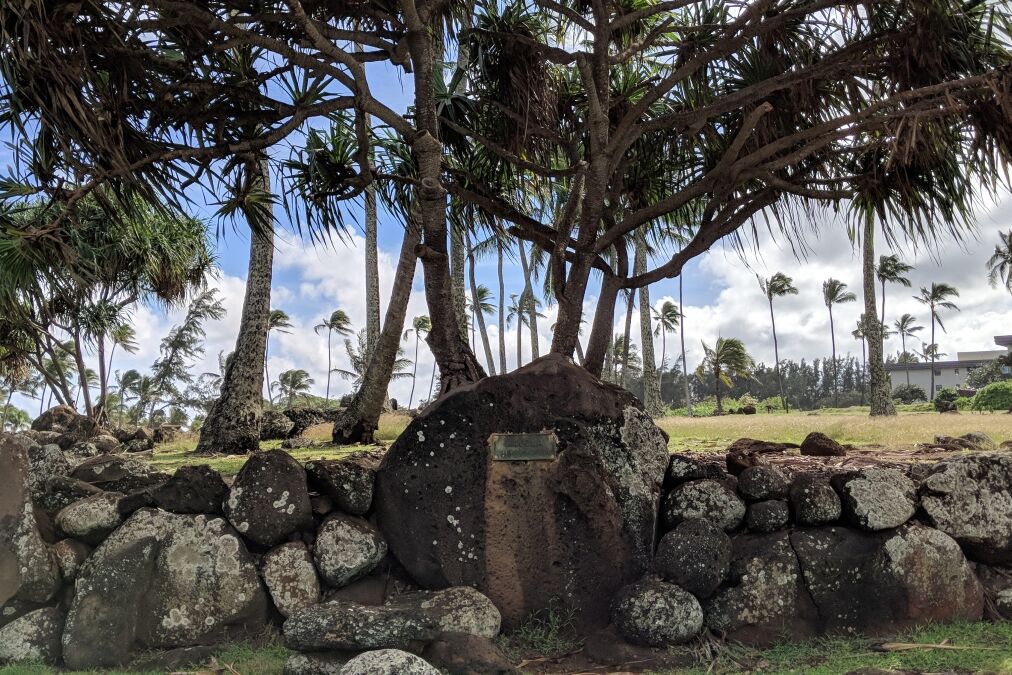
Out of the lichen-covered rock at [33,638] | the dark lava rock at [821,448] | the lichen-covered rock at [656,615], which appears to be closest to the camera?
the lichen-covered rock at [33,638]

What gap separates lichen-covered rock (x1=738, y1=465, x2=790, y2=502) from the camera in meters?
4.64

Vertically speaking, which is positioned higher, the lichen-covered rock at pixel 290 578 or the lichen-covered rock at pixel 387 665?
the lichen-covered rock at pixel 290 578

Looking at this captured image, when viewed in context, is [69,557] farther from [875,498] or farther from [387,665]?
[875,498]

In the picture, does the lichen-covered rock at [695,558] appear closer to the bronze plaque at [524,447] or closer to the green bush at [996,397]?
the bronze plaque at [524,447]

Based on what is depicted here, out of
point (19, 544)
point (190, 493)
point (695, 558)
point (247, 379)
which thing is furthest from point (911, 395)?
point (19, 544)

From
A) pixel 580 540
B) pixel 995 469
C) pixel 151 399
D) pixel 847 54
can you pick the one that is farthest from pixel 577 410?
pixel 151 399

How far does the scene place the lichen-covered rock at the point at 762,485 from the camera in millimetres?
4637

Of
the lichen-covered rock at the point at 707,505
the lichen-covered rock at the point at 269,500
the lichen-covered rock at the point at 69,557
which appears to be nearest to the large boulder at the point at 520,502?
the lichen-covered rock at the point at 707,505

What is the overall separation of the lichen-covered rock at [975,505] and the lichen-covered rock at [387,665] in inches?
131

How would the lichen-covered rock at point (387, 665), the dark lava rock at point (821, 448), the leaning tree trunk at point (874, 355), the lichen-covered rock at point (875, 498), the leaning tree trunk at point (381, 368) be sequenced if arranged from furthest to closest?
the leaning tree trunk at point (874, 355), the leaning tree trunk at point (381, 368), the dark lava rock at point (821, 448), the lichen-covered rock at point (875, 498), the lichen-covered rock at point (387, 665)

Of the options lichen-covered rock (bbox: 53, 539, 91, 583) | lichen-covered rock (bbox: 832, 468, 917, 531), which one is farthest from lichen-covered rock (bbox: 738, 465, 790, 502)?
lichen-covered rock (bbox: 53, 539, 91, 583)

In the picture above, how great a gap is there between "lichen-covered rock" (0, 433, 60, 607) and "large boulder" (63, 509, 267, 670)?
7.7 inches

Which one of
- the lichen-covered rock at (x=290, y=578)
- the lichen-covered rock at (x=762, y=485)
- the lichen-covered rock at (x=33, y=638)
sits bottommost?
the lichen-covered rock at (x=33, y=638)

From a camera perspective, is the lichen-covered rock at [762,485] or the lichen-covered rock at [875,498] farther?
the lichen-covered rock at [762,485]
